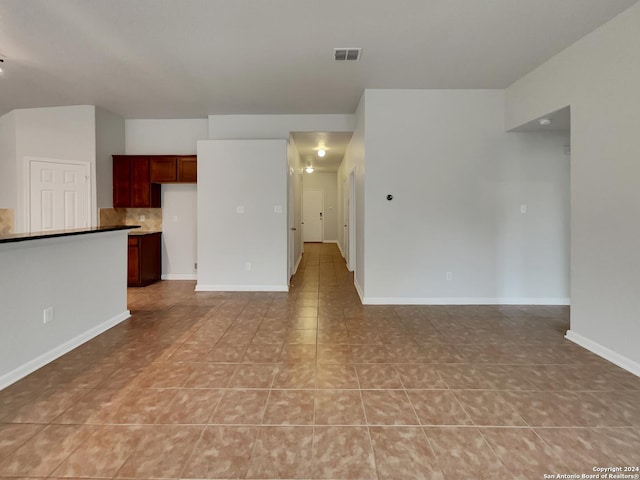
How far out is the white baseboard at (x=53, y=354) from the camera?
236 cm

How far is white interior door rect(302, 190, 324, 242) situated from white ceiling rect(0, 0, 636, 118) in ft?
25.6

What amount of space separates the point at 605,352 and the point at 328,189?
33.7ft

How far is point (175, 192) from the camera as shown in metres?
6.00

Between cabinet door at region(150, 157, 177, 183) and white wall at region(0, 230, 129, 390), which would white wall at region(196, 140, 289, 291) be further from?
white wall at region(0, 230, 129, 390)

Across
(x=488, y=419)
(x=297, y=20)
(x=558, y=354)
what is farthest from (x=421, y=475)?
(x=297, y=20)

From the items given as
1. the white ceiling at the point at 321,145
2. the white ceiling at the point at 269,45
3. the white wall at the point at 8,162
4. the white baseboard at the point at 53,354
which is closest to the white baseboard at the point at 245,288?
the white baseboard at the point at 53,354

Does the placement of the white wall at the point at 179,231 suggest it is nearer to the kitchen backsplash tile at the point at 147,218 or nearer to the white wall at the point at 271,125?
the kitchen backsplash tile at the point at 147,218

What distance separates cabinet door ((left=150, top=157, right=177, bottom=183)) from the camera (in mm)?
5590

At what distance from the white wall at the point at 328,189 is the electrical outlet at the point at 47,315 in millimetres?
10215

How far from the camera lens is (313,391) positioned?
228 centimetres

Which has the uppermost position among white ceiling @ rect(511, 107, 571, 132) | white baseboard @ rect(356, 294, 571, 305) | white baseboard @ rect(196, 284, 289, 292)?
white ceiling @ rect(511, 107, 571, 132)

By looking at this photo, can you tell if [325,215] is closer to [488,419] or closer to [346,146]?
[346,146]

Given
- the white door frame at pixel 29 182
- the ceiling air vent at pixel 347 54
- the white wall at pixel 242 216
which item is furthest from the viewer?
the white wall at pixel 242 216

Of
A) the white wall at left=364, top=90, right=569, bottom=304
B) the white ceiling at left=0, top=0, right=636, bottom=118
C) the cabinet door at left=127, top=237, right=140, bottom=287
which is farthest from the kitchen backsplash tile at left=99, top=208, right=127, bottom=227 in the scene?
the white wall at left=364, top=90, right=569, bottom=304
